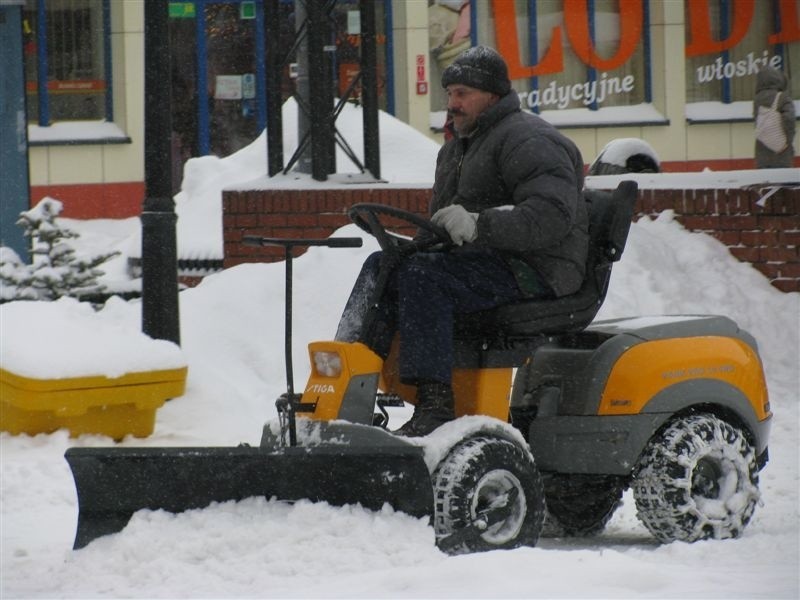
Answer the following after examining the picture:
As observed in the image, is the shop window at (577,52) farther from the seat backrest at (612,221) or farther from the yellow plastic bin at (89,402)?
the seat backrest at (612,221)

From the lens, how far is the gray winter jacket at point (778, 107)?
54.7 feet

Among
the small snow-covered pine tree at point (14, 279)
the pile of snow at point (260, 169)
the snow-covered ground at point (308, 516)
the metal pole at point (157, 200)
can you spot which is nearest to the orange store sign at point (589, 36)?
the pile of snow at point (260, 169)

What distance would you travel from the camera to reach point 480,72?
5590mm

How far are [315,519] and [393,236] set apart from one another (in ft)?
3.97

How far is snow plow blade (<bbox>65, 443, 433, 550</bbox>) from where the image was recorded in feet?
16.3

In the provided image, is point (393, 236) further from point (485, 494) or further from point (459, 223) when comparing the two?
point (485, 494)

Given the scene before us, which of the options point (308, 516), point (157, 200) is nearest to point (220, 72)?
point (157, 200)

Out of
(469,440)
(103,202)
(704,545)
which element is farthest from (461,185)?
(103,202)

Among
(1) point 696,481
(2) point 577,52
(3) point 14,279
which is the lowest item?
(1) point 696,481

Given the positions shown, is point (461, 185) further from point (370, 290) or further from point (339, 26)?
point (339, 26)

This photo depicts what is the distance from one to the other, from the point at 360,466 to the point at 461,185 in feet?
4.03

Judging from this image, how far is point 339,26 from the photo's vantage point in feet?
67.7

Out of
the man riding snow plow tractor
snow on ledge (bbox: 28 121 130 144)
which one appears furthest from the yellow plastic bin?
snow on ledge (bbox: 28 121 130 144)

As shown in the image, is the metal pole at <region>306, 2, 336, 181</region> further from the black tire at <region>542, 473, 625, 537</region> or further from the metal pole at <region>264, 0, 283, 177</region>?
the black tire at <region>542, 473, 625, 537</region>
